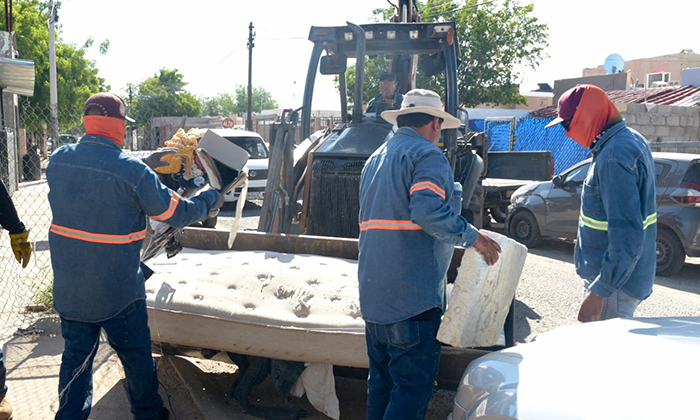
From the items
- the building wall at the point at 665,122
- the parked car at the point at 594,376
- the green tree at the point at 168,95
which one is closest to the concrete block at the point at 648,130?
the building wall at the point at 665,122

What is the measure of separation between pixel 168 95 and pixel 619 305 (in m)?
50.2

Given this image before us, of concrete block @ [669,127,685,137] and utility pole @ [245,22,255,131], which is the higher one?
utility pole @ [245,22,255,131]

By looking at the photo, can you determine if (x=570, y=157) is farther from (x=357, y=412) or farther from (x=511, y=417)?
(x=511, y=417)

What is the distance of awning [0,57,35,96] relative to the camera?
11039 millimetres

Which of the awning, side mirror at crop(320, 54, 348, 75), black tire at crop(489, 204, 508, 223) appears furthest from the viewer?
black tire at crop(489, 204, 508, 223)

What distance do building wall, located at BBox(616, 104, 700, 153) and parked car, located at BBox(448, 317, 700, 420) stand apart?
1310 centimetres

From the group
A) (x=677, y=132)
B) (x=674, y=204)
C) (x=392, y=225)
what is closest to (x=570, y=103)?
(x=392, y=225)

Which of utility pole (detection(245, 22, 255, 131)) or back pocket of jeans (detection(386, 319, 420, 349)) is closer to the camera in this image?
back pocket of jeans (detection(386, 319, 420, 349))

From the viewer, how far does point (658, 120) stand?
14.6 metres

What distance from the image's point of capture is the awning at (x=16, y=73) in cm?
1104

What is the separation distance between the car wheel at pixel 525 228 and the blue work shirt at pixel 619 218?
6.80 m

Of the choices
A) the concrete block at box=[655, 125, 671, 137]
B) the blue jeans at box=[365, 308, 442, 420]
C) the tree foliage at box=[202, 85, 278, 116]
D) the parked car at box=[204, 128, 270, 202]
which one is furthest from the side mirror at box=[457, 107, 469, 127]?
the tree foliage at box=[202, 85, 278, 116]

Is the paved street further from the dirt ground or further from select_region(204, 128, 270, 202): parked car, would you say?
select_region(204, 128, 270, 202): parked car

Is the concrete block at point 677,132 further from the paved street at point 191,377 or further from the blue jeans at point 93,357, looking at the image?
the blue jeans at point 93,357
